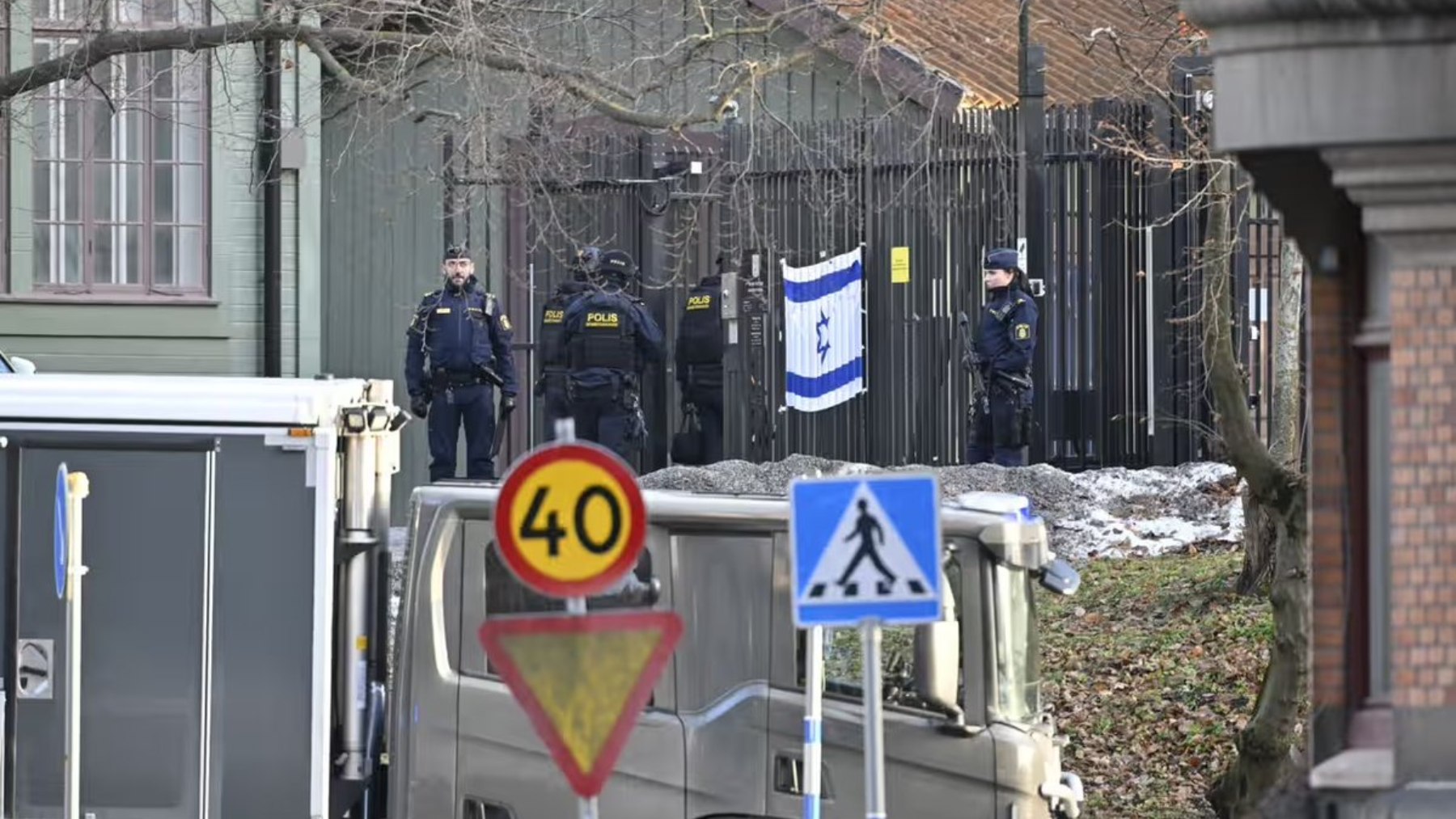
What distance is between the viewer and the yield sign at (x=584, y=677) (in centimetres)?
714

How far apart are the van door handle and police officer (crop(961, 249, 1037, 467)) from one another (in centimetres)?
1016

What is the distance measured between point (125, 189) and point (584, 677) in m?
15.1

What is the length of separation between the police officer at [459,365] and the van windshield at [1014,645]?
10.6 m

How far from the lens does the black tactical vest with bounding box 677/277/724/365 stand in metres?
20.9

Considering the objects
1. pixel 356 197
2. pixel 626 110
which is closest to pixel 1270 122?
pixel 626 110

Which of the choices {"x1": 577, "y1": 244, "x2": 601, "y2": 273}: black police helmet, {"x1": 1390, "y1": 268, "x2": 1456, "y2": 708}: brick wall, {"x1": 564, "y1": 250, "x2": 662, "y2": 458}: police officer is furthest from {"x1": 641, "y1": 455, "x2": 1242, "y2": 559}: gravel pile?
{"x1": 1390, "y1": 268, "x2": 1456, "y2": 708}: brick wall

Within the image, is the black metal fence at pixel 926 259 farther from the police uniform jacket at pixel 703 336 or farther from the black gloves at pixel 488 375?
the black gloves at pixel 488 375

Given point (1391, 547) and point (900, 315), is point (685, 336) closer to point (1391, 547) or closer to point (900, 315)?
point (900, 315)

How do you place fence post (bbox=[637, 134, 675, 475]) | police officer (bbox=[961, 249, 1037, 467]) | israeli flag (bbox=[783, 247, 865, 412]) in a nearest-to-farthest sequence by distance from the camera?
police officer (bbox=[961, 249, 1037, 467])
israeli flag (bbox=[783, 247, 865, 412])
fence post (bbox=[637, 134, 675, 475])

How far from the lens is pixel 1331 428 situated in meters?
7.59

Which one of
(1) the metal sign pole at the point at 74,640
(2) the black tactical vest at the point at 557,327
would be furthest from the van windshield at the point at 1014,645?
(2) the black tactical vest at the point at 557,327

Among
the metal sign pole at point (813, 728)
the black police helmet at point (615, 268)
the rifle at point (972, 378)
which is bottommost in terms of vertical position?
the metal sign pole at point (813, 728)

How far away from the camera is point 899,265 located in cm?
2119

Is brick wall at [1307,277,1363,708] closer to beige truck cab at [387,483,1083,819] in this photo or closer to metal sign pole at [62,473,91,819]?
beige truck cab at [387,483,1083,819]
